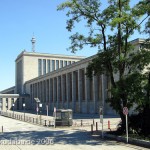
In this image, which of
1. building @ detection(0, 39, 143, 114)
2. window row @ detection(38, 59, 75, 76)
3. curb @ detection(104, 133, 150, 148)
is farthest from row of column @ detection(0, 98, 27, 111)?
curb @ detection(104, 133, 150, 148)

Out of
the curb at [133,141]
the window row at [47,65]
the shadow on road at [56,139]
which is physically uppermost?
the window row at [47,65]

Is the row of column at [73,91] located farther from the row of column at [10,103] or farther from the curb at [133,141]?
the curb at [133,141]

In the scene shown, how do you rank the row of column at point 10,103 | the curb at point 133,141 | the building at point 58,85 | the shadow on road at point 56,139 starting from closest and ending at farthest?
the curb at point 133,141 → the shadow on road at point 56,139 → the building at point 58,85 → the row of column at point 10,103

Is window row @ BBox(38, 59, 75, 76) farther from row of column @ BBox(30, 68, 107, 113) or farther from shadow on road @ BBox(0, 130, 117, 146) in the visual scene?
shadow on road @ BBox(0, 130, 117, 146)

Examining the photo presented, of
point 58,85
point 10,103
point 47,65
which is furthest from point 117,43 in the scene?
point 47,65

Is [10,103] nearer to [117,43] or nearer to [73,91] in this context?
[73,91]

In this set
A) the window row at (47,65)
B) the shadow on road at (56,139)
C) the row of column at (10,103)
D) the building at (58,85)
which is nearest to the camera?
the shadow on road at (56,139)

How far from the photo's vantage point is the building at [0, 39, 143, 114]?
76375mm

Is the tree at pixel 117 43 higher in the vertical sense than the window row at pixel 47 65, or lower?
lower

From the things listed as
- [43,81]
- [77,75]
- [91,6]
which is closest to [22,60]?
[43,81]

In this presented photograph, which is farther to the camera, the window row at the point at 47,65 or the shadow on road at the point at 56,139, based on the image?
the window row at the point at 47,65

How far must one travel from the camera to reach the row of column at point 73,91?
251 ft

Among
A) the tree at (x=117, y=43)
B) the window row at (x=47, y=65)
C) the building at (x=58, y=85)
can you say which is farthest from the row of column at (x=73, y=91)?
the tree at (x=117, y=43)

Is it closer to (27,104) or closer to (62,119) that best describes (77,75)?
(62,119)
